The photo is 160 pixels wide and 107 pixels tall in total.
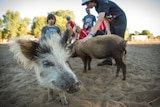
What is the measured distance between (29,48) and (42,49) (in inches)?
2.6

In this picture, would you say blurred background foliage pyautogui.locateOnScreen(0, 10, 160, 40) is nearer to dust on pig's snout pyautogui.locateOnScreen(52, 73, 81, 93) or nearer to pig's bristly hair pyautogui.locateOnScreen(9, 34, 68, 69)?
pig's bristly hair pyautogui.locateOnScreen(9, 34, 68, 69)

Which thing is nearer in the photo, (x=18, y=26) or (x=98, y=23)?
(x=18, y=26)

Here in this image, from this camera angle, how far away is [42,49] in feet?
3.92

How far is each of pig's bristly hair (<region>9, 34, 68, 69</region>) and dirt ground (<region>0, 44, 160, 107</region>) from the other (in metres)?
0.26

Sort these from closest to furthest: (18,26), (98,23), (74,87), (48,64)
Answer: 1. (74,87)
2. (48,64)
3. (18,26)
4. (98,23)

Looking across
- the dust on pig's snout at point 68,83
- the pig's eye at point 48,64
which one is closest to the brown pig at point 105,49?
the pig's eye at point 48,64

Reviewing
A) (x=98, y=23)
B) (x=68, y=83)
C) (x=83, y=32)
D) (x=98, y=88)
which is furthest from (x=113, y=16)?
(x=68, y=83)

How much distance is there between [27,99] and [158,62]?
4.36 ft

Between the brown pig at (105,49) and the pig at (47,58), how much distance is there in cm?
45

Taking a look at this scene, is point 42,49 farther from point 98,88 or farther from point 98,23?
point 98,88

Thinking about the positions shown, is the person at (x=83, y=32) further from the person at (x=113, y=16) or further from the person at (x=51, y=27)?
the person at (x=51, y=27)

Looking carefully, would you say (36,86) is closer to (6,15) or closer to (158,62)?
(6,15)

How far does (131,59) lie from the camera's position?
2520 mm

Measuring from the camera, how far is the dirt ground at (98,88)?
128 centimetres
